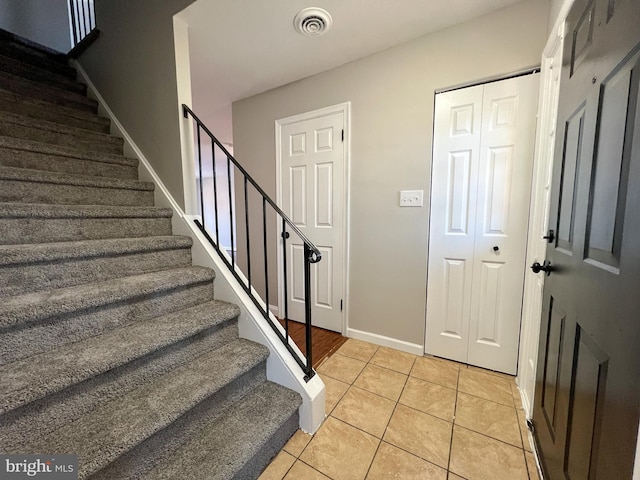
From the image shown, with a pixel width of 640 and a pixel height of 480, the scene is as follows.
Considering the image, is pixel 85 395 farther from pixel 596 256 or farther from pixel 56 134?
pixel 56 134

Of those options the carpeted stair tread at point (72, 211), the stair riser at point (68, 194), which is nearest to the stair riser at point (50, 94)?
the stair riser at point (68, 194)

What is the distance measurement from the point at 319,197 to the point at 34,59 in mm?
2747

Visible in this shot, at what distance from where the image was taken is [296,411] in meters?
1.26

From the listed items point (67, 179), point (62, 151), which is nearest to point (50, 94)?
point (62, 151)

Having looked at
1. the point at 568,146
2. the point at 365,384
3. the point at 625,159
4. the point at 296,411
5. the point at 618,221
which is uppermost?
the point at 568,146

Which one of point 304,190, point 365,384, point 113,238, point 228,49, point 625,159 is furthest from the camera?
point 304,190

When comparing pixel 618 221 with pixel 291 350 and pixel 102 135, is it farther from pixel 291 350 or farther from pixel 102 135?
pixel 102 135

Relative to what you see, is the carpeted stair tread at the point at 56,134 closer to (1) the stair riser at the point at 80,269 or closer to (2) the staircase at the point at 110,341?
(2) the staircase at the point at 110,341

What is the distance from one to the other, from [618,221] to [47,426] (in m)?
1.74

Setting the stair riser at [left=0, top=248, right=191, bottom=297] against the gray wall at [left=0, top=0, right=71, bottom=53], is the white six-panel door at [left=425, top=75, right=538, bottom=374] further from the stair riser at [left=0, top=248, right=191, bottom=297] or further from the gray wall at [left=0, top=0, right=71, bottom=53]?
the gray wall at [left=0, top=0, right=71, bottom=53]

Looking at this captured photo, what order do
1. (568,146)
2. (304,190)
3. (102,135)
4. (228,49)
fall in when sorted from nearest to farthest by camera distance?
(568,146), (228,49), (102,135), (304,190)

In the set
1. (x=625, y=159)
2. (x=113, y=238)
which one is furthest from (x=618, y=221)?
(x=113, y=238)

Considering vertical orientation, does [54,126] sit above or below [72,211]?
above

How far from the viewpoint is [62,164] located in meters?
1.65
